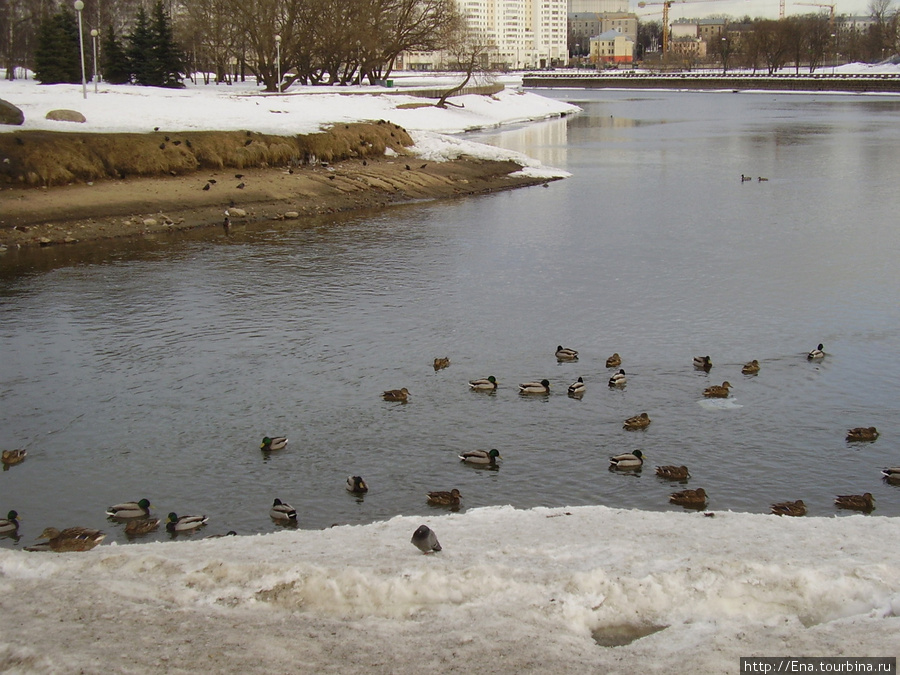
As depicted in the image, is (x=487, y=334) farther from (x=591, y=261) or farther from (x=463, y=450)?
(x=591, y=261)

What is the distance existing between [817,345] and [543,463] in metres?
7.31

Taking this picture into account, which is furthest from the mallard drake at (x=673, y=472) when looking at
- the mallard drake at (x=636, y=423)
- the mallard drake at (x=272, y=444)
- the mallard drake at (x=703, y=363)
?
the mallard drake at (x=272, y=444)

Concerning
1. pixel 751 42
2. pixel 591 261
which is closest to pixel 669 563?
pixel 591 261

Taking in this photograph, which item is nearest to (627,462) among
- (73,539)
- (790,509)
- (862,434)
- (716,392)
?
(790,509)

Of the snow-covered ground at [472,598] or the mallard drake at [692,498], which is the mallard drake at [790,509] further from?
the mallard drake at [692,498]

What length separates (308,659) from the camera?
290 inches

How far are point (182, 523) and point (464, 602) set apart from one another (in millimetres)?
4303

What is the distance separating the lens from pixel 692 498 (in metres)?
12.0

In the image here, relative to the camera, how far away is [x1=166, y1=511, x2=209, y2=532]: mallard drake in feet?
37.0

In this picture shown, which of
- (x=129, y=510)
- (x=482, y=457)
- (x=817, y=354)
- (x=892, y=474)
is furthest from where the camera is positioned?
(x=817, y=354)

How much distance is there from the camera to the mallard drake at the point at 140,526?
11266mm

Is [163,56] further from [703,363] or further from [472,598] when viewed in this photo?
[472,598]

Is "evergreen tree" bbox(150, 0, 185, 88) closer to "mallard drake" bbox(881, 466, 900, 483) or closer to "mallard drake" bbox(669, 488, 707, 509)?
"mallard drake" bbox(669, 488, 707, 509)

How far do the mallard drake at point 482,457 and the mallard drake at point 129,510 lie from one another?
4116mm
